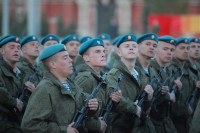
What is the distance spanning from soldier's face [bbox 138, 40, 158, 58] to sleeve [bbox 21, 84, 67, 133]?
2985mm

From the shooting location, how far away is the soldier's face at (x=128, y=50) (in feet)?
22.6

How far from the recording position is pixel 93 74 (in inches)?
243

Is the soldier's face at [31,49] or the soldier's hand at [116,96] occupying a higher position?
the soldier's face at [31,49]

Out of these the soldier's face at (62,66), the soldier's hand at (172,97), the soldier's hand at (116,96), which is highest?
the soldier's face at (62,66)

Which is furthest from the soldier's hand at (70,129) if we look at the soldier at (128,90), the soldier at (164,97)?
the soldier at (164,97)

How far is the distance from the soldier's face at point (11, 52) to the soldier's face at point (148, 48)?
2.20 meters

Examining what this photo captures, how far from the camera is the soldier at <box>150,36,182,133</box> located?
24.3 feet

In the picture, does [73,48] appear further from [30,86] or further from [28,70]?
[30,86]

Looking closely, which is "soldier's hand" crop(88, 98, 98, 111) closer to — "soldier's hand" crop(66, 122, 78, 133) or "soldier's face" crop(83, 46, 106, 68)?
"soldier's hand" crop(66, 122, 78, 133)

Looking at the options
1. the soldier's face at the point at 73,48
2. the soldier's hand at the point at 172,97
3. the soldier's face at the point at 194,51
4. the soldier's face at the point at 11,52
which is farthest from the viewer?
the soldier's face at the point at 73,48

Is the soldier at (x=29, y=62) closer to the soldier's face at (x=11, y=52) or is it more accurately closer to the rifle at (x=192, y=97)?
the soldier's face at (x=11, y=52)

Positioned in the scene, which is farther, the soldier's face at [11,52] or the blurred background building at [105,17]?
the blurred background building at [105,17]

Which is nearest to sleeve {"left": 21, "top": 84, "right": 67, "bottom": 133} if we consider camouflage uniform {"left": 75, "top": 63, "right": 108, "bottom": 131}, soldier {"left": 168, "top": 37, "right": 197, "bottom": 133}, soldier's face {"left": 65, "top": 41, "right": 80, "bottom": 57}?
Result: camouflage uniform {"left": 75, "top": 63, "right": 108, "bottom": 131}

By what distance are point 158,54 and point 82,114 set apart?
3254 mm
